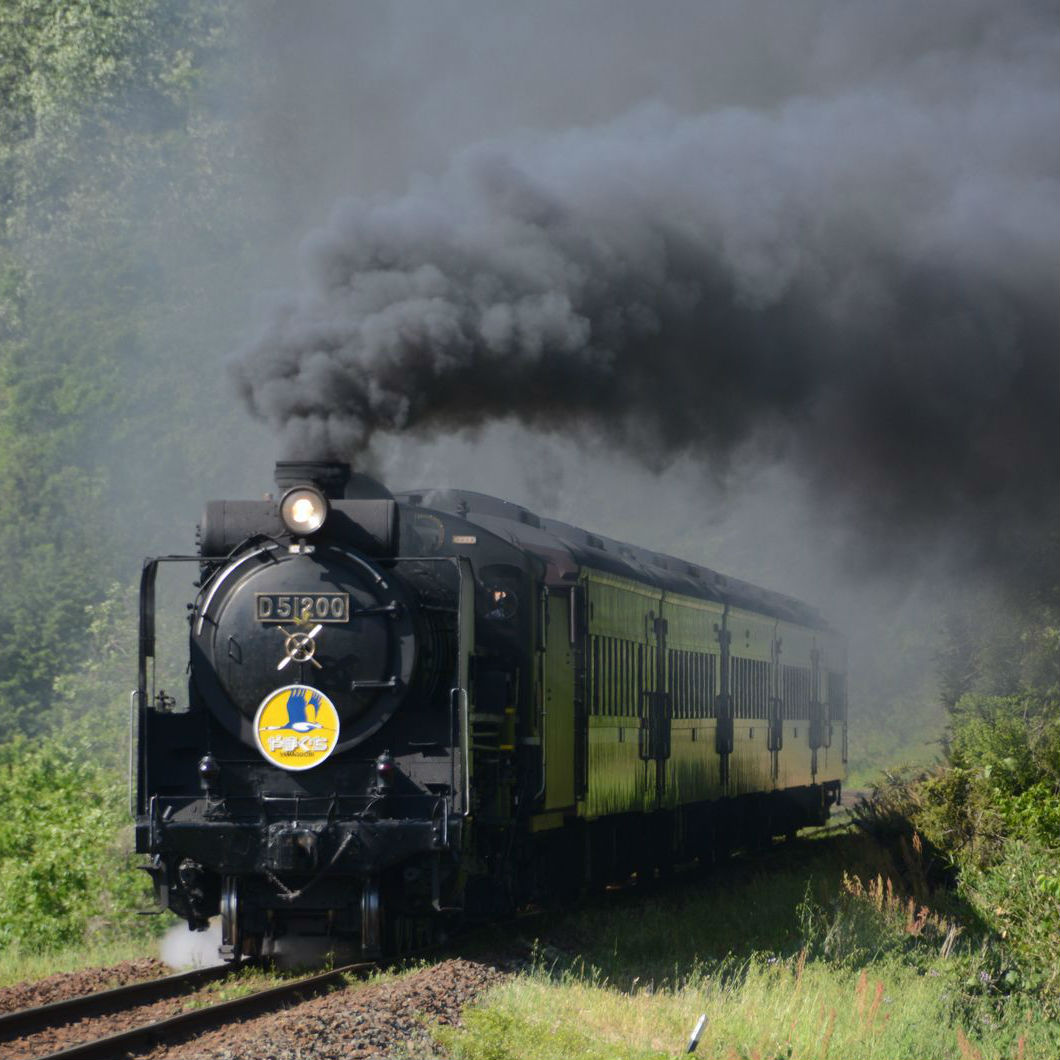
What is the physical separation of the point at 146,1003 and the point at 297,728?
5.86 ft

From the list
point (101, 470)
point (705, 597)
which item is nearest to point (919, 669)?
point (101, 470)

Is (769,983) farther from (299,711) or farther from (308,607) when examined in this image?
(308,607)

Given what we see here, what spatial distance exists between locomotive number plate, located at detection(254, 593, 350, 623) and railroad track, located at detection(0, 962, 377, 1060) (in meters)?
2.12

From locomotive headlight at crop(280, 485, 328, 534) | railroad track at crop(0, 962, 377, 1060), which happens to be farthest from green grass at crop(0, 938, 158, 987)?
locomotive headlight at crop(280, 485, 328, 534)

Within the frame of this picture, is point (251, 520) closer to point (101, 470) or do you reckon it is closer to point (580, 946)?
point (580, 946)

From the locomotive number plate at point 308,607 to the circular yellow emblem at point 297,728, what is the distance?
0.42 m

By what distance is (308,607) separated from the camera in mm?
9570

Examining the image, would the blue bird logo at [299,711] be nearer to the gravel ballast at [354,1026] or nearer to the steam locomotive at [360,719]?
the steam locomotive at [360,719]

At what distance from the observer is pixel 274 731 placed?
31.4 ft

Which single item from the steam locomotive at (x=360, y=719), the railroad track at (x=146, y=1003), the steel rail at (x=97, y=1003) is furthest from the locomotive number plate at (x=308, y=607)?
the steel rail at (x=97, y=1003)

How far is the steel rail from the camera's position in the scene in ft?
27.5

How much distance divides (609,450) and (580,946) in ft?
18.2

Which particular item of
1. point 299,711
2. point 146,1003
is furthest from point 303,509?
point 146,1003

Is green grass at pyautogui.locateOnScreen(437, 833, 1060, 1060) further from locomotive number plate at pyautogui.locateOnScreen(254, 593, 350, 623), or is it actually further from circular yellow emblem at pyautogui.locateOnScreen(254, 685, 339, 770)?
locomotive number plate at pyautogui.locateOnScreen(254, 593, 350, 623)
